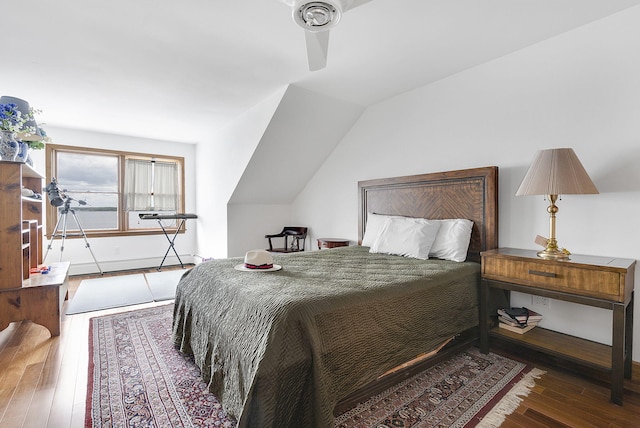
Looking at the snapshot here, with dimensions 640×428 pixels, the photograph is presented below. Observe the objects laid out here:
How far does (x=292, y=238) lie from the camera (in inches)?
208

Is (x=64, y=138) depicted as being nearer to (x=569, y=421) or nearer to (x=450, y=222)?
(x=450, y=222)

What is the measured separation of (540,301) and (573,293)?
606 millimetres

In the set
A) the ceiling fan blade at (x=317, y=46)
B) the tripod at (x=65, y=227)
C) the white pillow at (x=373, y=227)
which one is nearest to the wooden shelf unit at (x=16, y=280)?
the tripod at (x=65, y=227)

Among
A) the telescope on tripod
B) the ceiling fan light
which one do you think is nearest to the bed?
the ceiling fan light

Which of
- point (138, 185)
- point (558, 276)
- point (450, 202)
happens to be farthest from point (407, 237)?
point (138, 185)

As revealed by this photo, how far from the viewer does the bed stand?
1.33 m

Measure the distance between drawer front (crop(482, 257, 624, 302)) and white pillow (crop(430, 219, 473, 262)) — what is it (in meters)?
0.31

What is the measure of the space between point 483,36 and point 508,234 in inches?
63.0

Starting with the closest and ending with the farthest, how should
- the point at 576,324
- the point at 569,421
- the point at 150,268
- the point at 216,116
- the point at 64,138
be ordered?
the point at 569,421 < the point at 576,324 < the point at 216,116 < the point at 64,138 < the point at 150,268

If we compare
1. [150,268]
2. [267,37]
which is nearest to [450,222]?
[267,37]

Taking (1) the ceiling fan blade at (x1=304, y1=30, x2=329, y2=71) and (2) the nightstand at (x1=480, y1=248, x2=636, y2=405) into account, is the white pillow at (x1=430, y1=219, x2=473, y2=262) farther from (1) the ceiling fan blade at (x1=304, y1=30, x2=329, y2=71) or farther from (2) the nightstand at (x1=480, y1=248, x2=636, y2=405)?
(1) the ceiling fan blade at (x1=304, y1=30, x2=329, y2=71)

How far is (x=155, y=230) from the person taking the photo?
226 inches

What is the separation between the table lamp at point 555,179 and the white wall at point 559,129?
12.4 inches

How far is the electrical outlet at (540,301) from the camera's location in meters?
2.42
